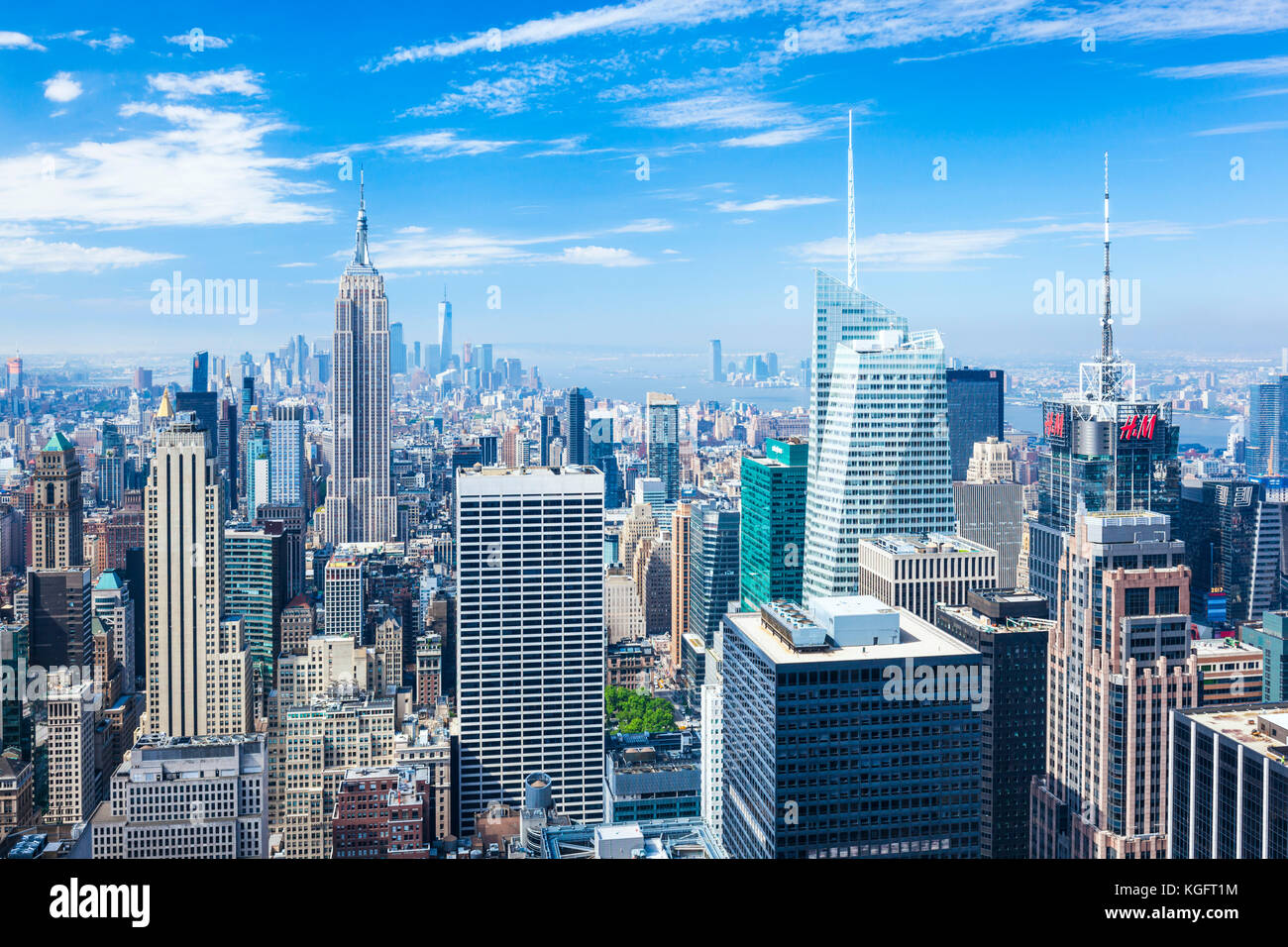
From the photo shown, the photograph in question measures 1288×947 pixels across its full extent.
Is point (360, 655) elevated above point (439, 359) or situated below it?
below

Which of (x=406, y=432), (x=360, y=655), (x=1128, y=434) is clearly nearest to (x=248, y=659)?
(x=360, y=655)

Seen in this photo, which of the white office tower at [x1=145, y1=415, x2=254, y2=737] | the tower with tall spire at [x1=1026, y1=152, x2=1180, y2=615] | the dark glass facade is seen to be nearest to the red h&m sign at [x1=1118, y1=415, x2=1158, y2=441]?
the tower with tall spire at [x1=1026, y1=152, x2=1180, y2=615]

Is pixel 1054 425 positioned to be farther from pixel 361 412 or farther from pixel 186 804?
pixel 186 804

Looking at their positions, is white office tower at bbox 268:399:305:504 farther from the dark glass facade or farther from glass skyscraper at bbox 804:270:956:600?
the dark glass facade

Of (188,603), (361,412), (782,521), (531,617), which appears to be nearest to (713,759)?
(531,617)

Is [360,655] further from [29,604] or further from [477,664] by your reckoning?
[29,604]

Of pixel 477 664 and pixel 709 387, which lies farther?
pixel 477 664
